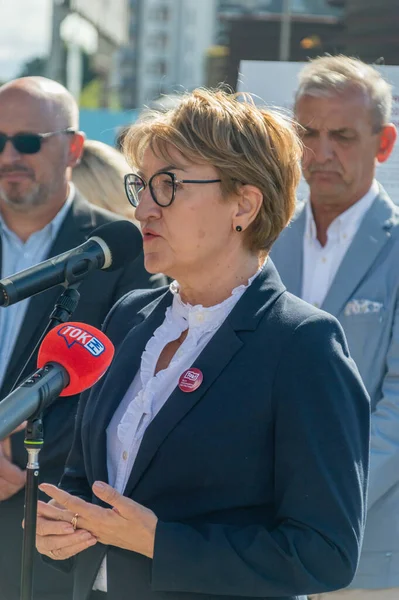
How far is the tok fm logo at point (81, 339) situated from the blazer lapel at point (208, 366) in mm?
244

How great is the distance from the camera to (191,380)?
7.70ft

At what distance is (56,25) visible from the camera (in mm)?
14633

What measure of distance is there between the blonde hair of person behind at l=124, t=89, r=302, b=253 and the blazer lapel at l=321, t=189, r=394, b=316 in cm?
103

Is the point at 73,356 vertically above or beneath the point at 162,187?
beneath

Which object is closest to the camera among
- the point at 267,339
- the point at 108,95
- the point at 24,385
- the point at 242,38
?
the point at 24,385

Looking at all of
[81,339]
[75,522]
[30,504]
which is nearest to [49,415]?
[75,522]

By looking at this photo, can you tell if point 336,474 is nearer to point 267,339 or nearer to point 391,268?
point 267,339

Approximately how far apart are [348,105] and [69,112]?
51.8 inches

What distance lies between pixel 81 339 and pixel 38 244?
203 cm

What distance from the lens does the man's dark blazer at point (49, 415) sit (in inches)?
143

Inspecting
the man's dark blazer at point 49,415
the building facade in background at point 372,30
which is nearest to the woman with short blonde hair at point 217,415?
the man's dark blazer at point 49,415

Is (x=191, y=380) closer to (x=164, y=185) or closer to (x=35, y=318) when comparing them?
(x=164, y=185)

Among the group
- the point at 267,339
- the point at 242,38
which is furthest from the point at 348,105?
the point at 242,38

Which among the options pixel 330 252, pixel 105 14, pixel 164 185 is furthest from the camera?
pixel 105 14
